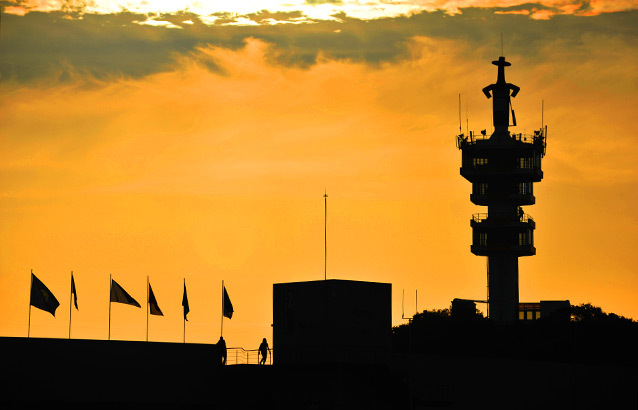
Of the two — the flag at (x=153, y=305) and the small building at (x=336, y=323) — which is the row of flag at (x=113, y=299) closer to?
the flag at (x=153, y=305)

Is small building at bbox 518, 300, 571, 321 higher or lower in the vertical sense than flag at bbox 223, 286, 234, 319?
higher

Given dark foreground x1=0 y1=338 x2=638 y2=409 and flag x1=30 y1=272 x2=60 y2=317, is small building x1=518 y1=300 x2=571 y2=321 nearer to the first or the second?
dark foreground x1=0 y1=338 x2=638 y2=409

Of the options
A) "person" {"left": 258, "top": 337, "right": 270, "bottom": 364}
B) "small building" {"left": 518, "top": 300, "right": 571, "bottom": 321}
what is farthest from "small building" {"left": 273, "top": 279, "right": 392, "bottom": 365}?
"small building" {"left": 518, "top": 300, "right": 571, "bottom": 321}

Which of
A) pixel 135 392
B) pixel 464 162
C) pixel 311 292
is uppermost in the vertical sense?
pixel 464 162

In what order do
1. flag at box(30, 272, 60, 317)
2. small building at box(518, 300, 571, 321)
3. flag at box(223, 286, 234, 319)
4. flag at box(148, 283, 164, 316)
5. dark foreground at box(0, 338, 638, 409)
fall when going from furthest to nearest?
small building at box(518, 300, 571, 321)
flag at box(223, 286, 234, 319)
flag at box(148, 283, 164, 316)
flag at box(30, 272, 60, 317)
dark foreground at box(0, 338, 638, 409)

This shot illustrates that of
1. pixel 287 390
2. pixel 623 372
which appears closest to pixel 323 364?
pixel 287 390

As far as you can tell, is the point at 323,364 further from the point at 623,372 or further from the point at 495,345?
the point at 495,345

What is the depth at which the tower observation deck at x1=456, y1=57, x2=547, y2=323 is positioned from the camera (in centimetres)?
16538

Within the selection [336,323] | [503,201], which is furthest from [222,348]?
[503,201]

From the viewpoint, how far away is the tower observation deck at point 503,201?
165375 mm

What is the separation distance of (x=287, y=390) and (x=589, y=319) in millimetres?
93595

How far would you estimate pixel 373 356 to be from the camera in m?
76.4

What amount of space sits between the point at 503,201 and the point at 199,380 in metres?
98.1

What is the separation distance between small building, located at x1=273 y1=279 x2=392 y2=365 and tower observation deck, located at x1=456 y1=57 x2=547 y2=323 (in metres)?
89.5
